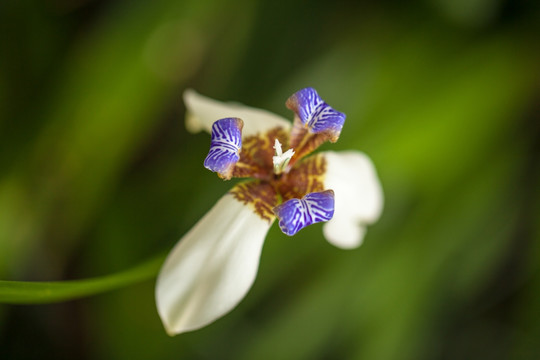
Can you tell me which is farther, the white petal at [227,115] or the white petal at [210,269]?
the white petal at [227,115]

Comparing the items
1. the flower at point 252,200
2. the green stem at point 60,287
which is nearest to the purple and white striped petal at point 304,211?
the flower at point 252,200

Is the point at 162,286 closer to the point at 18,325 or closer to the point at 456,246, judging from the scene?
the point at 18,325

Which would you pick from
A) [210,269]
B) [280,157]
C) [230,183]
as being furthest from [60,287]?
[230,183]

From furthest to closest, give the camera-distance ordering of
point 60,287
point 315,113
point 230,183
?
1. point 230,183
2. point 315,113
3. point 60,287

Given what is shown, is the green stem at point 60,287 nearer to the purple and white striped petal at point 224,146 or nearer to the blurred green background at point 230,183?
the purple and white striped petal at point 224,146

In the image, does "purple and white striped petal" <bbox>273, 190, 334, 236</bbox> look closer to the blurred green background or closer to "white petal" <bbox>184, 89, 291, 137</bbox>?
"white petal" <bbox>184, 89, 291, 137</bbox>

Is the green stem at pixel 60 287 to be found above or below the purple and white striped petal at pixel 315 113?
below

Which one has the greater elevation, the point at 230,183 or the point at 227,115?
the point at 227,115

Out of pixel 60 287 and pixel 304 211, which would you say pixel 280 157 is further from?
pixel 60 287
